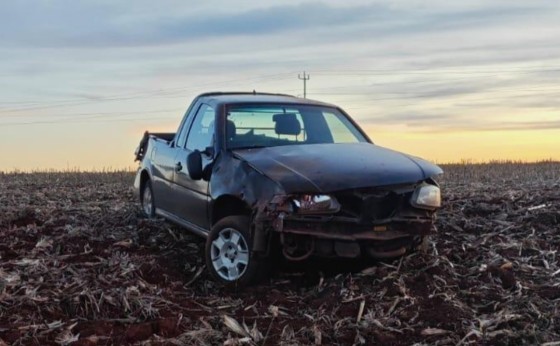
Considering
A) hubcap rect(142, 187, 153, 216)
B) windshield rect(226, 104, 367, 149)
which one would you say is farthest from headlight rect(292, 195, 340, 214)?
hubcap rect(142, 187, 153, 216)

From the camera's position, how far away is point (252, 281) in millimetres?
7172

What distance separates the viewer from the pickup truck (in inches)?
270

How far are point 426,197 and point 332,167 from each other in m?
0.96

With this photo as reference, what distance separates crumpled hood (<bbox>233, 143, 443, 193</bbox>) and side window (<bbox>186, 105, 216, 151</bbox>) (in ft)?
2.60

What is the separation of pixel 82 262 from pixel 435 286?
3.74m

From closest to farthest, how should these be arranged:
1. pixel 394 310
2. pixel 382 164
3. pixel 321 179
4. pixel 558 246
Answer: pixel 394 310 → pixel 321 179 → pixel 382 164 → pixel 558 246

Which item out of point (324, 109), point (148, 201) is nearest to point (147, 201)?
point (148, 201)

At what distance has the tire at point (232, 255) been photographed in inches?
281

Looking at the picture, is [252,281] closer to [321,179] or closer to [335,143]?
[321,179]

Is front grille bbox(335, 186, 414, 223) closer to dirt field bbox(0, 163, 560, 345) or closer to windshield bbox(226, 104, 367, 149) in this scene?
dirt field bbox(0, 163, 560, 345)

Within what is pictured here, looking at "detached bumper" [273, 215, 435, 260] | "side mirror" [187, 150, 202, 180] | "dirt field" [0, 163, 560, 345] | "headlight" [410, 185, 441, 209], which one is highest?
"side mirror" [187, 150, 202, 180]

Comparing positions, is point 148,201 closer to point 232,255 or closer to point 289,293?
point 232,255

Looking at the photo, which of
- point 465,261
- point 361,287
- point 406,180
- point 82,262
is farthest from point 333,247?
point 82,262

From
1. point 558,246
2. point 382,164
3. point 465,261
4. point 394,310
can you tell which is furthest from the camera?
point 558,246
